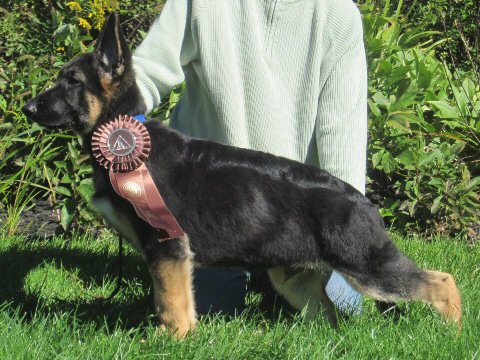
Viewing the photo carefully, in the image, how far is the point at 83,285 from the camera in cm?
525

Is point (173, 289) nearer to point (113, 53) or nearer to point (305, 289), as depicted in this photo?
point (305, 289)

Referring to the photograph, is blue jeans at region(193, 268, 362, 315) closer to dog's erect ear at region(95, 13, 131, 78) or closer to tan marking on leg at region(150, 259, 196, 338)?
tan marking on leg at region(150, 259, 196, 338)

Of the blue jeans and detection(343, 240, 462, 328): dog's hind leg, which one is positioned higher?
detection(343, 240, 462, 328): dog's hind leg

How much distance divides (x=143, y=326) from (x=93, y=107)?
1.20 metres

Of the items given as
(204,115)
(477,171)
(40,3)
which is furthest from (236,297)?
(40,3)

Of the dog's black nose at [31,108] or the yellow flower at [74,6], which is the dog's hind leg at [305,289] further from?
the yellow flower at [74,6]

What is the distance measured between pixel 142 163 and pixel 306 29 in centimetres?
135

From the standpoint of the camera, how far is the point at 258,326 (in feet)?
14.2

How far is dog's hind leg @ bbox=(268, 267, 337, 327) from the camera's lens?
180 inches

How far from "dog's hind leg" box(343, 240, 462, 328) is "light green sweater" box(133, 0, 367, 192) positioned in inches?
26.1

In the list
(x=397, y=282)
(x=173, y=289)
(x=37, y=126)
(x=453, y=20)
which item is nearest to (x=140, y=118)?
(x=173, y=289)

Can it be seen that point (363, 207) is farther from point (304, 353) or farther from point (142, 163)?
point (142, 163)

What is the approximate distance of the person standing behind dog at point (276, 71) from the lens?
4.54 meters

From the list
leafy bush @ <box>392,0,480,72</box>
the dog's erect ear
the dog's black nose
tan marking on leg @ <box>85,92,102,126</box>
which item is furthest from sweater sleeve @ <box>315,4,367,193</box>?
leafy bush @ <box>392,0,480,72</box>
